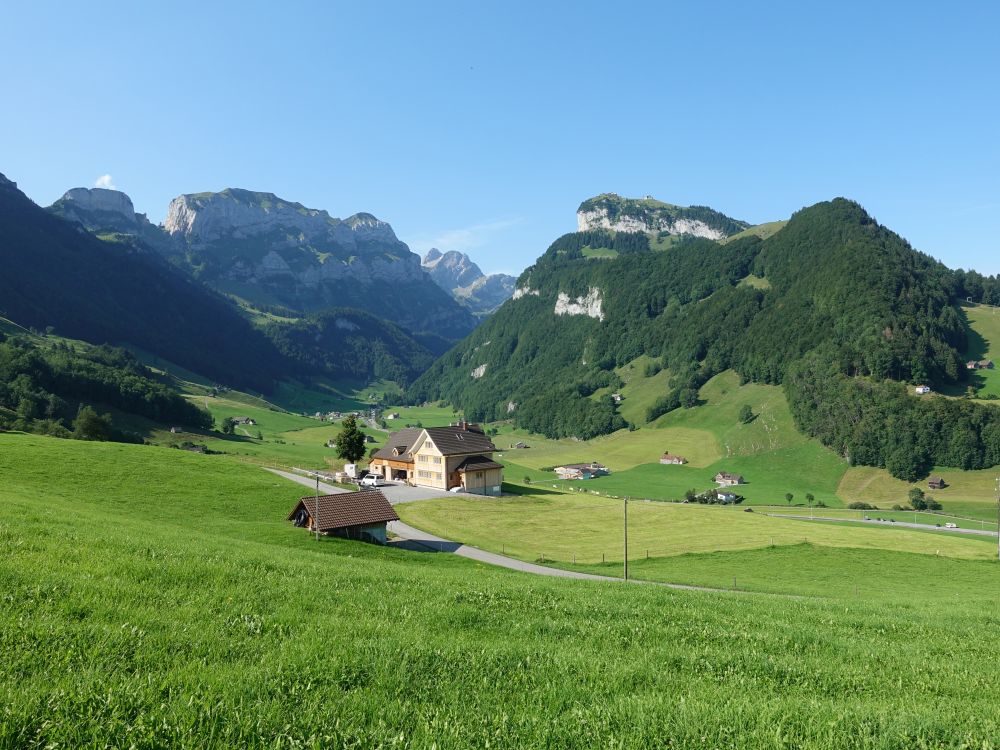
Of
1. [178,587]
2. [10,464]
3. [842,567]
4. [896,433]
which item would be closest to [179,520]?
[10,464]

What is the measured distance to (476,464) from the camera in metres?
104

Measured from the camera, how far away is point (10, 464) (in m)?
57.1

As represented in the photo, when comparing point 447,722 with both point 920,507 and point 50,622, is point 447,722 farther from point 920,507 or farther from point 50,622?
point 920,507

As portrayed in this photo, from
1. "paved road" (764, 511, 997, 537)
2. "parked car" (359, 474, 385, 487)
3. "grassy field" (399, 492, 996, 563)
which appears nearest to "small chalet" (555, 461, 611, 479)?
"paved road" (764, 511, 997, 537)

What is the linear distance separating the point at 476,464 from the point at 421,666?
9647 centimetres

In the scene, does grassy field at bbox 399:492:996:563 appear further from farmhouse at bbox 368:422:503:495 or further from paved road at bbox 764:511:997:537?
paved road at bbox 764:511:997:537

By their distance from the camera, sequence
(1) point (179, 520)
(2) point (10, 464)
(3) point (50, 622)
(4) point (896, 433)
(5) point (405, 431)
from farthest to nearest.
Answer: (4) point (896, 433) < (5) point (405, 431) < (2) point (10, 464) < (1) point (179, 520) < (3) point (50, 622)

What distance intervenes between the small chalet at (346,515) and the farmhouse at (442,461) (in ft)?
138

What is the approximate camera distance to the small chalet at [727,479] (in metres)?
182

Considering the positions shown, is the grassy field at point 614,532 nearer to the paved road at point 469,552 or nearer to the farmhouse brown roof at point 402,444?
the paved road at point 469,552

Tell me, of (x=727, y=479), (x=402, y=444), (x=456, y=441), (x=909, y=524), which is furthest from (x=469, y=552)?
(x=727, y=479)

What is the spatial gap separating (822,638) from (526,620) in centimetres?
705

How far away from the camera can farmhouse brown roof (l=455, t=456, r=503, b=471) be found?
4040 inches

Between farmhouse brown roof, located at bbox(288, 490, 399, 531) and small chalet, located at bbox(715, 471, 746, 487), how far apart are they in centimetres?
14864
